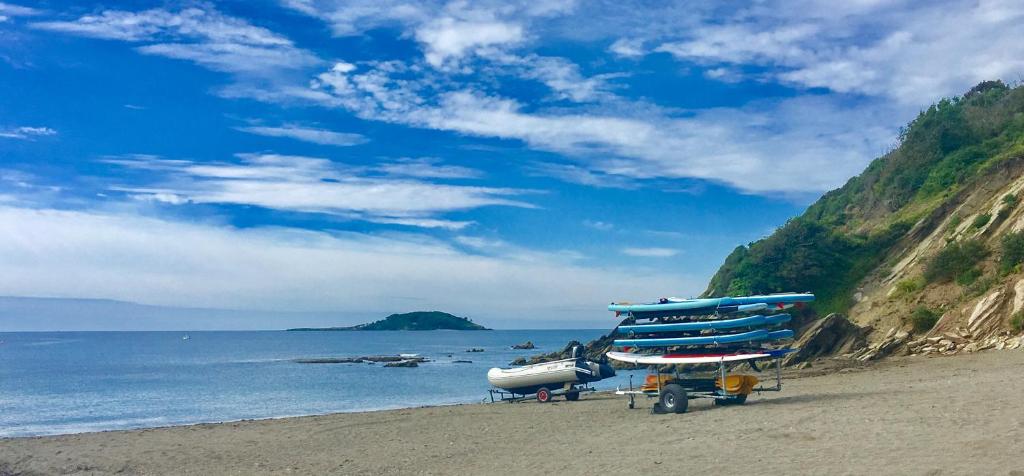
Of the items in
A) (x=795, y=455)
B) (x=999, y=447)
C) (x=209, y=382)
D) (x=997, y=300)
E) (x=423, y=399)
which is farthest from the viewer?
(x=209, y=382)

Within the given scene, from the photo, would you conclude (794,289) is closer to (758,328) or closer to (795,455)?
(758,328)

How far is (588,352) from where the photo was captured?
65.6m

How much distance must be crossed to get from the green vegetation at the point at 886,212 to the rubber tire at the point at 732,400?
29498 mm

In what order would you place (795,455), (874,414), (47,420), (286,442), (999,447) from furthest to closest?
(47,420), (286,442), (874,414), (795,455), (999,447)

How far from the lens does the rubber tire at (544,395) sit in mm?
31562

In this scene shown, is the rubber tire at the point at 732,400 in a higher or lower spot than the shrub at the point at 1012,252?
lower

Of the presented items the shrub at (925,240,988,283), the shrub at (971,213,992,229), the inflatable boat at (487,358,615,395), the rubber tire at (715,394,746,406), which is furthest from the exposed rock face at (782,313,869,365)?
the rubber tire at (715,394,746,406)

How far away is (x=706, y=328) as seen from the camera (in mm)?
21625

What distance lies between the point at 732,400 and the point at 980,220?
1006 inches

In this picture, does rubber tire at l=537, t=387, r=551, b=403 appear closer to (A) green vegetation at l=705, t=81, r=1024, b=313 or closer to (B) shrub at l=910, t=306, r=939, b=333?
(B) shrub at l=910, t=306, r=939, b=333

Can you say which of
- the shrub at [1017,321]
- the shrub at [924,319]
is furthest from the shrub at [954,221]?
the shrub at [1017,321]

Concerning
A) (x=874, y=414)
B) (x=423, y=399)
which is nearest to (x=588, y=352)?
(x=423, y=399)

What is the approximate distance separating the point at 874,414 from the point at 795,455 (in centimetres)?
497

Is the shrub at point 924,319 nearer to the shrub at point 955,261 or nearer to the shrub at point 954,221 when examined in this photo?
the shrub at point 955,261
